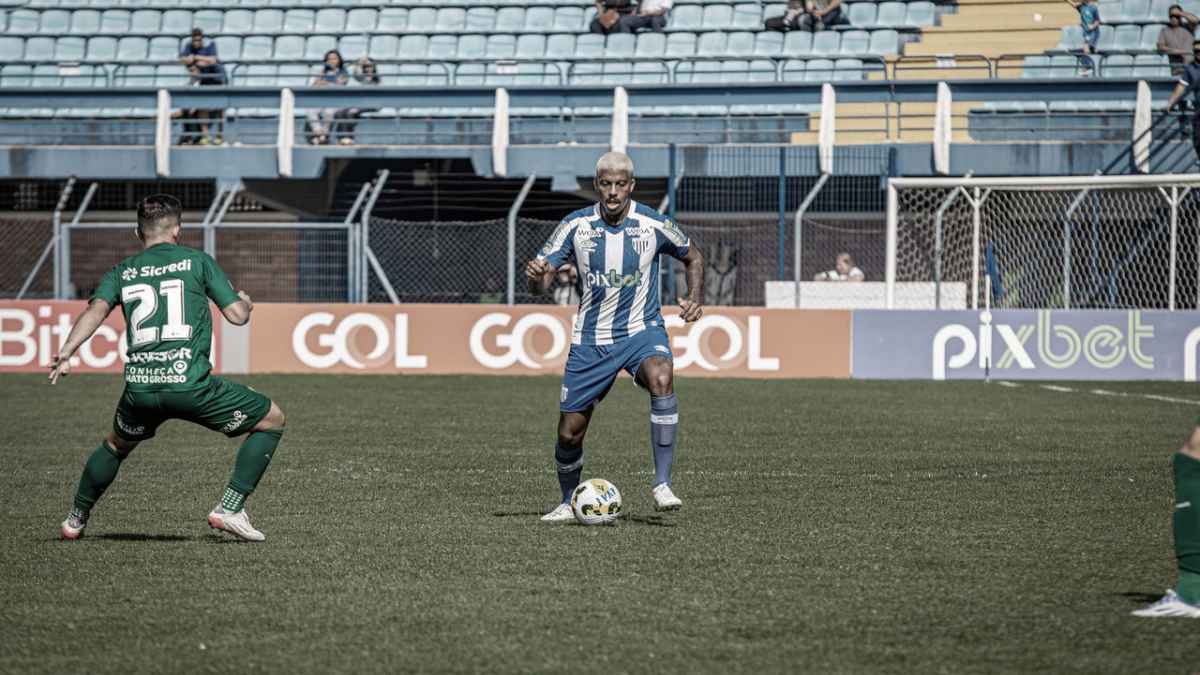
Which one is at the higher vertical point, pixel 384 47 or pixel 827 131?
pixel 384 47

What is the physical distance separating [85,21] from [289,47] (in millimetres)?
4014

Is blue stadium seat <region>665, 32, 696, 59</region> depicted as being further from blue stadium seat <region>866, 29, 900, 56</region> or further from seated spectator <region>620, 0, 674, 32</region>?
blue stadium seat <region>866, 29, 900, 56</region>

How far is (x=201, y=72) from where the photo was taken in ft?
88.6

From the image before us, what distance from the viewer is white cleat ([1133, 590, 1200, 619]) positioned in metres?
5.89

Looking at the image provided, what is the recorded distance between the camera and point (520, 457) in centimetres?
1212

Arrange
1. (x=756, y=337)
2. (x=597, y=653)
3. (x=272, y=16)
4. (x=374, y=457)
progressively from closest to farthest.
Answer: (x=597, y=653) → (x=374, y=457) → (x=756, y=337) → (x=272, y=16)

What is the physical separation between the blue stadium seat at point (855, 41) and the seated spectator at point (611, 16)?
3574 millimetres

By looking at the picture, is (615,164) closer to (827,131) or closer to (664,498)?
(664,498)

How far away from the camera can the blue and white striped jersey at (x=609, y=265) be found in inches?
347

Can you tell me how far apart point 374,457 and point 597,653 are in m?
6.86

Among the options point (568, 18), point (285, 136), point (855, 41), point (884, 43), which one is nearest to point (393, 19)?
point (568, 18)

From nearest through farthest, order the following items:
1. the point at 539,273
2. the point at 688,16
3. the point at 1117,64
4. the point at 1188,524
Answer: the point at 1188,524, the point at 539,273, the point at 1117,64, the point at 688,16

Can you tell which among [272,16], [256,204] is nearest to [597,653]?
[256,204]

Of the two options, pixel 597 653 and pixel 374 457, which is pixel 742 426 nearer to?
pixel 374 457
